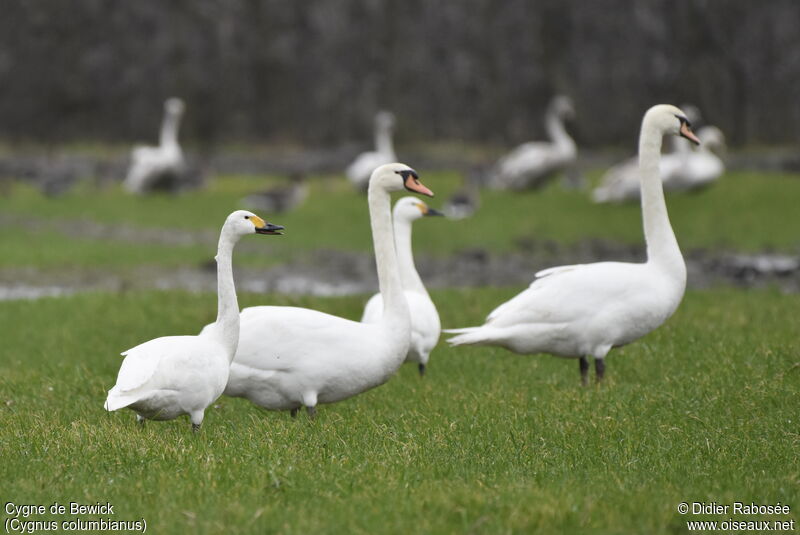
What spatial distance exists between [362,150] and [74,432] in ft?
105

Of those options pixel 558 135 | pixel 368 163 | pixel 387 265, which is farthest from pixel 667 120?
pixel 558 135

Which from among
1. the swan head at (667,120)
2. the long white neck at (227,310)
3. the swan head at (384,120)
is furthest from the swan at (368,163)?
the long white neck at (227,310)

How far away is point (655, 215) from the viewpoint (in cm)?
1016

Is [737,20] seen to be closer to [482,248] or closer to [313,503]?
[482,248]

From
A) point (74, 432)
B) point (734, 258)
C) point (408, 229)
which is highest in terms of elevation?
point (734, 258)

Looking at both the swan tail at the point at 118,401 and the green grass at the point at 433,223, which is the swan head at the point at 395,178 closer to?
the swan tail at the point at 118,401

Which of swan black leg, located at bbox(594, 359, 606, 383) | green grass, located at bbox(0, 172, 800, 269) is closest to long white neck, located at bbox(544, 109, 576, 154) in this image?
green grass, located at bbox(0, 172, 800, 269)

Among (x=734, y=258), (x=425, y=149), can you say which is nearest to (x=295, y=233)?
(x=734, y=258)

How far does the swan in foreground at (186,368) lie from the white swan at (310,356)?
0.42m

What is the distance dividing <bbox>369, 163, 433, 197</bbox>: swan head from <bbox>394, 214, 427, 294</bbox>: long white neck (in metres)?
1.90

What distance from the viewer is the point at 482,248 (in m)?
22.8

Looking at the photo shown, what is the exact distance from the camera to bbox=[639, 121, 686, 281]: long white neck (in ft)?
32.3

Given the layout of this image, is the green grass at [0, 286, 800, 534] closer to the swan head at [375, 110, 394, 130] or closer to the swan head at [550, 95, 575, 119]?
the swan head at [550, 95, 575, 119]

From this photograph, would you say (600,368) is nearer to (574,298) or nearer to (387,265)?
(574,298)
